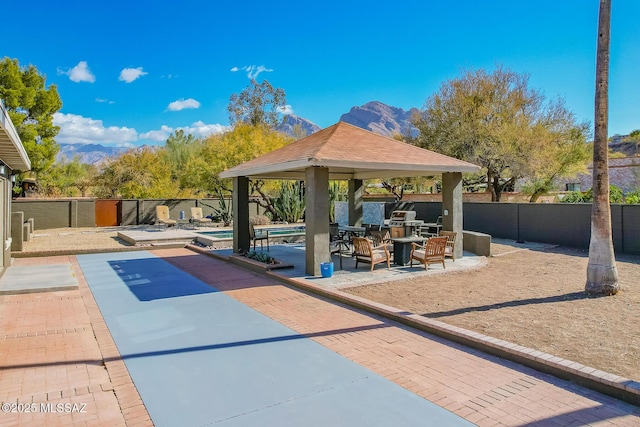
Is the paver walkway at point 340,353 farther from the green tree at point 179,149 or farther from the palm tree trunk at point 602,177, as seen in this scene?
the green tree at point 179,149

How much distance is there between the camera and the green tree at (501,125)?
19.9m

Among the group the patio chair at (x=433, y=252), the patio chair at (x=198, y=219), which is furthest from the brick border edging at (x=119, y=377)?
the patio chair at (x=198, y=219)

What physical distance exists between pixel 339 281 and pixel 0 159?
7.93m

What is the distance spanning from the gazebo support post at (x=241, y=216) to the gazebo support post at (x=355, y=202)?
4567 mm

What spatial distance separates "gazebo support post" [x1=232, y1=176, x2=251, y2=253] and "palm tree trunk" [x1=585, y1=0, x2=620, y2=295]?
836 centimetres

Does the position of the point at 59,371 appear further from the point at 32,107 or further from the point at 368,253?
the point at 32,107

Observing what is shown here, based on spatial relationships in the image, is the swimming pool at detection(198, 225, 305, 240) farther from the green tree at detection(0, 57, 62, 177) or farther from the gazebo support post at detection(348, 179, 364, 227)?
the green tree at detection(0, 57, 62, 177)

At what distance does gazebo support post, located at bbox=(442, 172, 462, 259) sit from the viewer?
10789 millimetres

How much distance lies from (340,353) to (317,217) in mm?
4321

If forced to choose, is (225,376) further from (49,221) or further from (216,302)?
(49,221)

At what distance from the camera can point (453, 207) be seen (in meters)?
10.8

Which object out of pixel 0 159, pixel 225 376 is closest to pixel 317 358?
pixel 225 376

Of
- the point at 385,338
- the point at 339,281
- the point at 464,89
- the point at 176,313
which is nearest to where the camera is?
the point at 385,338

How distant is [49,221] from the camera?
2328 cm
